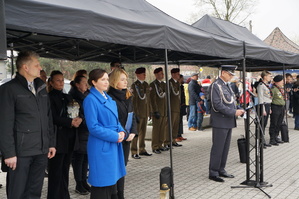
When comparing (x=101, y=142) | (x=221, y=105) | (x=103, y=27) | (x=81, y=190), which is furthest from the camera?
(x=221, y=105)

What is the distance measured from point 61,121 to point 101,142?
1.04 metres

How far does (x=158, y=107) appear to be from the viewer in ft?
26.8

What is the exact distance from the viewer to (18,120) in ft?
10.3

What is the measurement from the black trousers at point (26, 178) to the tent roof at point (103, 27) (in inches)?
49.0

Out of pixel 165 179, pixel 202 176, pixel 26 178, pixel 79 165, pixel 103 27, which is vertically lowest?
pixel 202 176

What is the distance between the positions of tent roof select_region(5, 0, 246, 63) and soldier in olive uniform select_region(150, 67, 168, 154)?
1865 mm

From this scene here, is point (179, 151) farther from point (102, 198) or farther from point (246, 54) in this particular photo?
point (102, 198)

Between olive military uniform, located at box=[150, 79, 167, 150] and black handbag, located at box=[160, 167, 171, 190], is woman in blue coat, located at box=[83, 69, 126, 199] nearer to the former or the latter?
black handbag, located at box=[160, 167, 171, 190]

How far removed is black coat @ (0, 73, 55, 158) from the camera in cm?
303

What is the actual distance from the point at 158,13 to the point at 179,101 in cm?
356

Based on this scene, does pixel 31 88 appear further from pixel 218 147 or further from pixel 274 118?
pixel 274 118

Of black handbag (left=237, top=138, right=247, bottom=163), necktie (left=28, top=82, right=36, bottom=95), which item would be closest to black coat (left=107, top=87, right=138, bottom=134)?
necktie (left=28, top=82, right=36, bottom=95)

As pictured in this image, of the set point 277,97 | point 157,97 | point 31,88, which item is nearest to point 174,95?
point 157,97

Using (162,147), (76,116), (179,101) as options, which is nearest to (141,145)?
(162,147)
